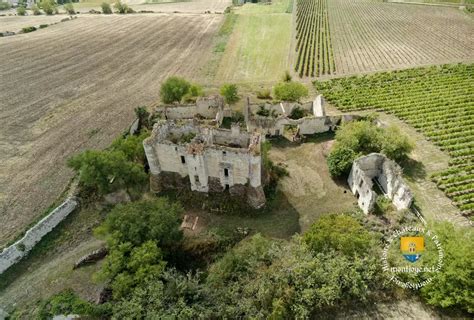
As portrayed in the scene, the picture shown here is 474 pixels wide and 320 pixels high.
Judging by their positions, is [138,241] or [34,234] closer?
[138,241]

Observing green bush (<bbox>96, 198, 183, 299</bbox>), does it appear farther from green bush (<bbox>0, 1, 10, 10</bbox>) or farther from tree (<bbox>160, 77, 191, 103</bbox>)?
green bush (<bbox>0, 1, 10, 10</bbox>)

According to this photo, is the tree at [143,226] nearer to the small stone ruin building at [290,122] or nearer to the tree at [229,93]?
the small stone ruin building at [290,122]

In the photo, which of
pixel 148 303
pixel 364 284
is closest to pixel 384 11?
pixel 364 284

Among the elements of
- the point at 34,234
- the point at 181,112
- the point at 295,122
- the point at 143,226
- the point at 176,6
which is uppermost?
the point at 176,6

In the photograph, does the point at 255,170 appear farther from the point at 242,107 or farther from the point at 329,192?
the point at 242,107

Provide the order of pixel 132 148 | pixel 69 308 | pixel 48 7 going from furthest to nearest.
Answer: pixel 48 7
pixel 132 148
pixel 69 308

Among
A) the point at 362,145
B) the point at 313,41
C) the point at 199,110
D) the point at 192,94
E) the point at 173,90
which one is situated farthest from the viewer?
the point at 313,41

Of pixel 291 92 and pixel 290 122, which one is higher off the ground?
pixel 291 92

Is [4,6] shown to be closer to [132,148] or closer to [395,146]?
[132,148]

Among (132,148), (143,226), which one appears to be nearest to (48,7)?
(132,148)
